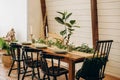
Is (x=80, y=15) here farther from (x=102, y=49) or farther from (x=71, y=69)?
(x=71, y=69)

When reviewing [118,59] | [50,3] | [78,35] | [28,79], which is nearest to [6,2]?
[50,3]

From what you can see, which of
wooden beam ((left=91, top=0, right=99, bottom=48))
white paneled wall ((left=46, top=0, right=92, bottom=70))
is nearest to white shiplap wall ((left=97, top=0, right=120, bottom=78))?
wooden beam ((left=91, top=0, right=99, bottom=48))

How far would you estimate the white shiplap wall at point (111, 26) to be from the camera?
185 inches

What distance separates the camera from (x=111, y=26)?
484cm

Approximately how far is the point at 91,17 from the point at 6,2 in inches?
138

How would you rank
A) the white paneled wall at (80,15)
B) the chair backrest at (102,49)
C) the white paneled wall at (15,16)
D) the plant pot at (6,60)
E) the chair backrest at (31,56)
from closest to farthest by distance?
the chair backrest at (102,49)
the chair backrest at (31,56)
the white paneled wall at (80,15)
the plant pot at (6,60)
the white paneled wall at (15,16)

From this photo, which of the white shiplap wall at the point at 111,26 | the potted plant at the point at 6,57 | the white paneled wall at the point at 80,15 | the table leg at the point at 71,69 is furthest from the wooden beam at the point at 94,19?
the potted plant at the point at 6,57

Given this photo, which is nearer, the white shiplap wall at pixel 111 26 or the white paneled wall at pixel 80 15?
the white shiplap wall at pixel 111 26

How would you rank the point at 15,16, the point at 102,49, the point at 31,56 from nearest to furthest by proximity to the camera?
1. the point at 102,49
2. the point at 31,56
3. the point at 15,16

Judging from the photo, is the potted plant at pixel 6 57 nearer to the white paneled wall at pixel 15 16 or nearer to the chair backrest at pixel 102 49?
the white paneled wall at pixel 15 16

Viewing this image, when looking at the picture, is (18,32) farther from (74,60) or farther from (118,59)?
(74,60)

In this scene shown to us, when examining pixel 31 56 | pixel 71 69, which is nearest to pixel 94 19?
pixel 31 56

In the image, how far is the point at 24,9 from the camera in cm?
649

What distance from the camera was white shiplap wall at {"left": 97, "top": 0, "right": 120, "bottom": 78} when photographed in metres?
4.70
